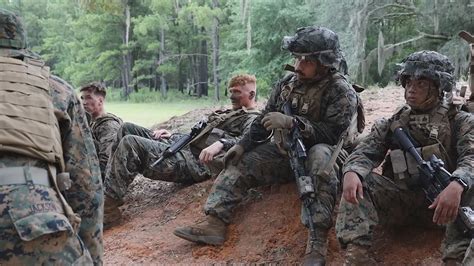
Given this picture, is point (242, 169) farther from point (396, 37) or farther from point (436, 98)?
point (396, 37)

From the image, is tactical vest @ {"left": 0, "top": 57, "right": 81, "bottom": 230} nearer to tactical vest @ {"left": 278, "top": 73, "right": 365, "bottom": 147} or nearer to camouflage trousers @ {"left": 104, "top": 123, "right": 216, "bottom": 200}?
tactical vest @ {"left": 278, "top": 73, "right": 365, "bottom": 147}

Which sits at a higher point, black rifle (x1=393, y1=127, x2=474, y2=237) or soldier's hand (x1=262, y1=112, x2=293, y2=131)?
soldier's hand (x1=262, y1=112, x2=293, y2=131)

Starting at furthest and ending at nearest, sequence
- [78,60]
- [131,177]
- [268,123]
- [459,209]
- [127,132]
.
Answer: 1. [78,60]
2. [127,132]
3. [131,177]
4. [268,123]
5. [459,209]

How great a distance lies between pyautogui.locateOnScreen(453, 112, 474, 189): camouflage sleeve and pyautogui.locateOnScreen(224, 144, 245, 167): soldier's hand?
1.77 m

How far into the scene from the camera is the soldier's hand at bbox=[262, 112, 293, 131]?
4176mm

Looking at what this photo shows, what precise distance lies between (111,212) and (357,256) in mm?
2996

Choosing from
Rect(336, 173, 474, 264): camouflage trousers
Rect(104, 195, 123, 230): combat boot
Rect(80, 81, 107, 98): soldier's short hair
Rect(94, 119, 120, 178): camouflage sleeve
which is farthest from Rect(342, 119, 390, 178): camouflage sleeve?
Rect(80, 81, 107, 98): soldier's short hair

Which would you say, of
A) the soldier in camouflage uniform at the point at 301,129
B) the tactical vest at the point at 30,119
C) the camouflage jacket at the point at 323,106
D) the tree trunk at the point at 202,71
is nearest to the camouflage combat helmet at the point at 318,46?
the soldier in camouflage uniform at the point at 301,129

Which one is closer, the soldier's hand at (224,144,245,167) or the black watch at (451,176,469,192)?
the black watch at (451,176,469,192)

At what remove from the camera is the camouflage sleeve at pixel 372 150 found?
12.1ft

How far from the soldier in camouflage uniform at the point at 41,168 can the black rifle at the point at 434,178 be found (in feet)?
6.65

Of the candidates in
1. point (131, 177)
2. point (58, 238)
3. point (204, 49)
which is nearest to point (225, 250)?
point (131, 177)

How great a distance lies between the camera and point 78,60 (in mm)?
40156

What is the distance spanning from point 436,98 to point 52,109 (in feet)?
8.47
